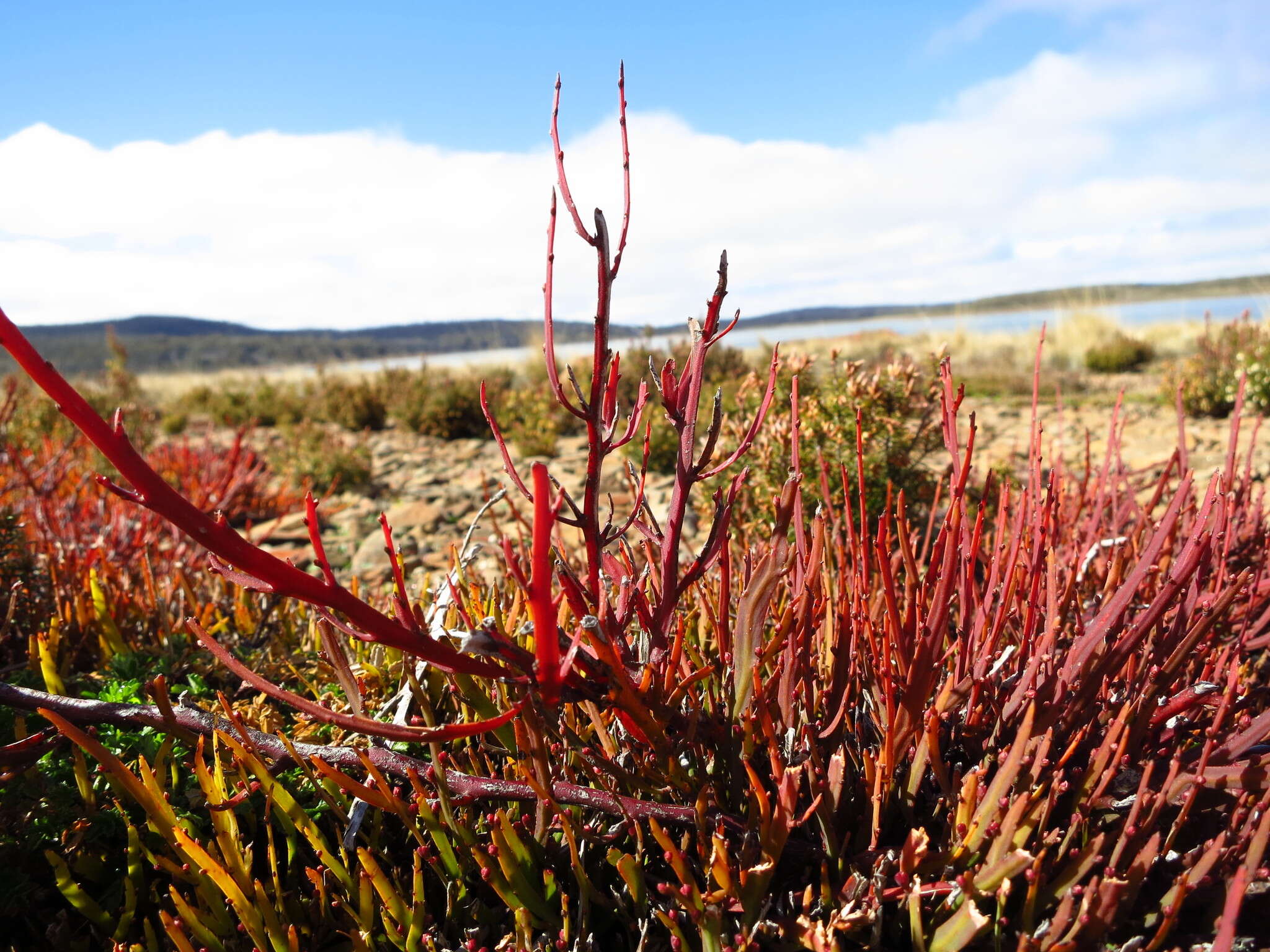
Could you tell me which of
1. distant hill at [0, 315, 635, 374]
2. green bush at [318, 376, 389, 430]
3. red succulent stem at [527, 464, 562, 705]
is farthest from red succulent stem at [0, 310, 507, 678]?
distant hill at [0, 315, 635, 374]

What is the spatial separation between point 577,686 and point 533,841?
1.05 ft

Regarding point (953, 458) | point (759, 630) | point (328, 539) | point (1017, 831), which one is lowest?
point (328, 539)

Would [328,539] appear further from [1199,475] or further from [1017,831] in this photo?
[1199,475]

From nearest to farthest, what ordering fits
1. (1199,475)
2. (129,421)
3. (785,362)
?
1. (785,362)
2. (1199,475)
3. (129,421)

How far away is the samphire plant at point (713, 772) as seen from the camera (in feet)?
3.34

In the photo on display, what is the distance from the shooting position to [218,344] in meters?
73.2

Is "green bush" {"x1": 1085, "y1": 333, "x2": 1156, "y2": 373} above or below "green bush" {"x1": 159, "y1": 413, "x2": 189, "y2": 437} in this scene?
above

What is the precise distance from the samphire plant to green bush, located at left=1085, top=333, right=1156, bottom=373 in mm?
12355

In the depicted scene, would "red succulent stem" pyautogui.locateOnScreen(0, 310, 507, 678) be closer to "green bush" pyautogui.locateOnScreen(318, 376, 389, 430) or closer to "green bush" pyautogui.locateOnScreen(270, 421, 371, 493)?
"green bush" pyautogui.locateOnScreen(270, 421, 371, 493)

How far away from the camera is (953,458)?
3.85ft

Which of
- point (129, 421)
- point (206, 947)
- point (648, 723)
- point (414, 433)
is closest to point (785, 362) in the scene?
point (648, 723)

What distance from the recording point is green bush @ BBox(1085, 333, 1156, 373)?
39.9 feet

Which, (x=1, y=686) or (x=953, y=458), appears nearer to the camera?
(x=953, y=458)

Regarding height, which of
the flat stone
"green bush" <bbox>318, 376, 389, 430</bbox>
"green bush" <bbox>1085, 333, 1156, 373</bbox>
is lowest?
the flat stone
